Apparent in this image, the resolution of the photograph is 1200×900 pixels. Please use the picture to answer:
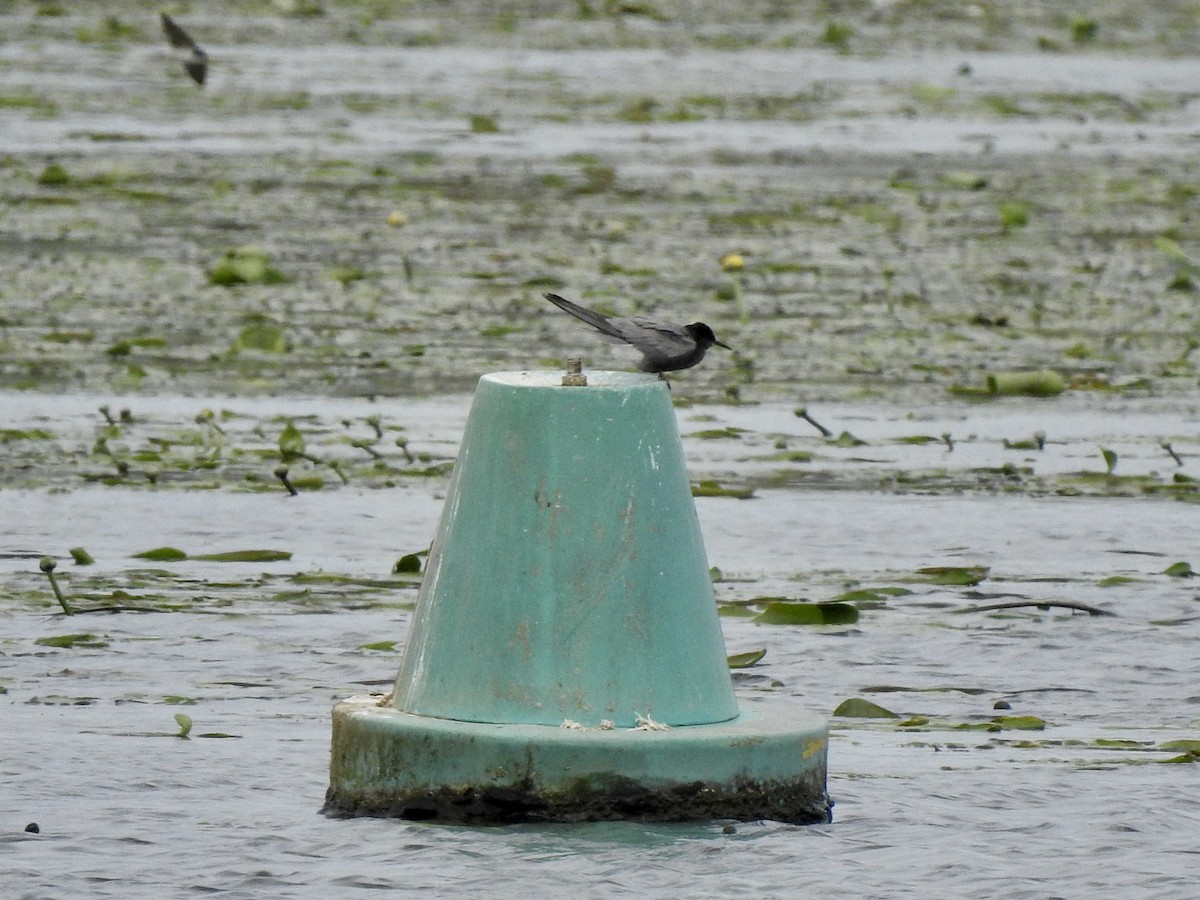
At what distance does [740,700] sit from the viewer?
537 cm

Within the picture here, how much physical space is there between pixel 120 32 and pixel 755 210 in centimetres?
1255

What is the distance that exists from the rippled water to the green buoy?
7cm

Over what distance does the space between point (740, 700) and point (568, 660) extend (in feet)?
1.83

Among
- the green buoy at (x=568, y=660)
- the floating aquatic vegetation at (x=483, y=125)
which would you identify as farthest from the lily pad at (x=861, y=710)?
the floating aquatic vegetation at (x=483, y=125)

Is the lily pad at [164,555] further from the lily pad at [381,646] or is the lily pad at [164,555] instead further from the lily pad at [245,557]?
the lily pad at [381,646]

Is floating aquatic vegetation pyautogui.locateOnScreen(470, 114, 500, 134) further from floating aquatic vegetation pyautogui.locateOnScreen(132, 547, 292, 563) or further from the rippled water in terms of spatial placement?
floating aquatic vegetation pyautogui.locateOnScreen(132, 547, 292, 563)

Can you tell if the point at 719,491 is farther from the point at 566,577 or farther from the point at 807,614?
the point at 566,577

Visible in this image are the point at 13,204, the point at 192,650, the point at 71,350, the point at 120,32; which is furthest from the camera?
the point at 120,32

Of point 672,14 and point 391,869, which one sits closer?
point 391,869

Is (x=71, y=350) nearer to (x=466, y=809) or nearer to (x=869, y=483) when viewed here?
(x=869, y=483)

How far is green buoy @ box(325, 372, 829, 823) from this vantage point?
484 cm

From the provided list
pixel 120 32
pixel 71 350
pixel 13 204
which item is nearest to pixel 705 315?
pixel 71 350

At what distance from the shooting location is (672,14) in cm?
2980

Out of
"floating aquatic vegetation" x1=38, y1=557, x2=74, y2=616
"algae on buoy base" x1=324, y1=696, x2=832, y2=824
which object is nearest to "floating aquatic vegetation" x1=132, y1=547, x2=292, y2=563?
"floating aquatic vegetation" x1=38, y1=557, x2=74, y2=616
